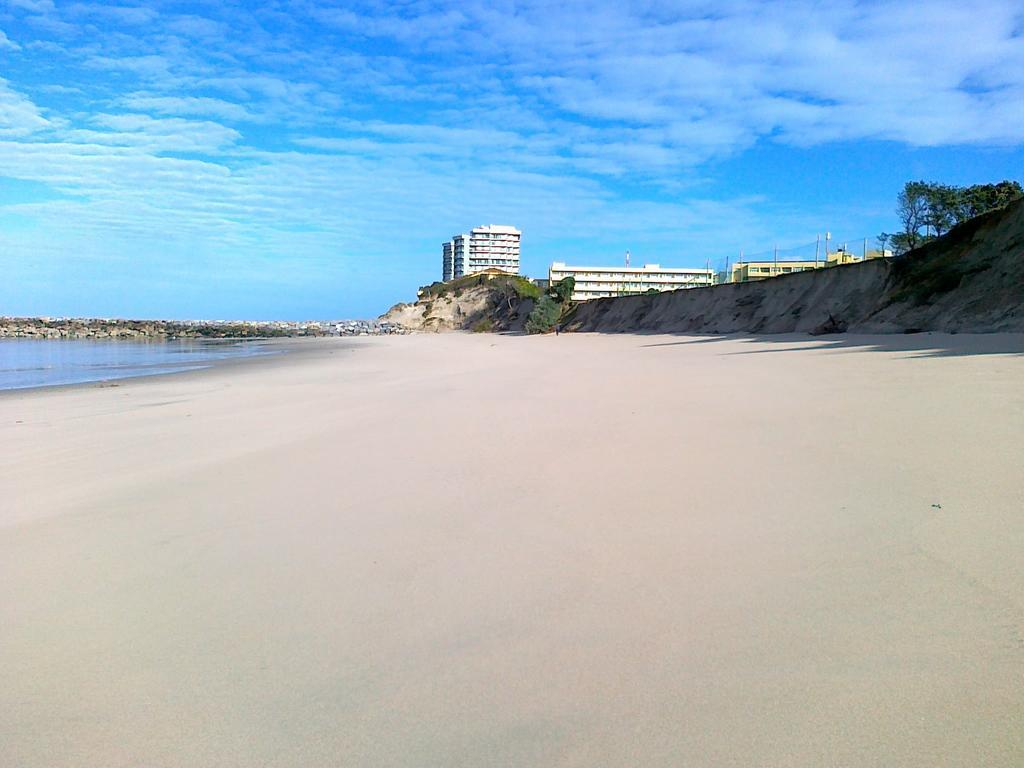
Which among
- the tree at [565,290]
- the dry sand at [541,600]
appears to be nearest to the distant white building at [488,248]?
the tree at [565,290]

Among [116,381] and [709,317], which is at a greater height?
[709,317]

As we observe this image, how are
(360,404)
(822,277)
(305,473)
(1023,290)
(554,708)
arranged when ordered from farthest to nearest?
(822,277)
(1023,290)
(360,404)
(305,473)
(554,708)

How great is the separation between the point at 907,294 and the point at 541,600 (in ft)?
53.5

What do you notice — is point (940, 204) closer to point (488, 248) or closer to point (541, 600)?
point (541, 600)

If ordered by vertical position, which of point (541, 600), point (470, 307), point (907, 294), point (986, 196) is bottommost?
point (541, 600)

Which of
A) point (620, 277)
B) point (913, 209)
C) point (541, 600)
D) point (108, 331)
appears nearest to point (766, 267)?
point (913, 209)

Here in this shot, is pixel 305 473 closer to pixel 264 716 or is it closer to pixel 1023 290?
pixel 264 716

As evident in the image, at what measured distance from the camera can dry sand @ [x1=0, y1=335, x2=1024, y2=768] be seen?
5.09 feet

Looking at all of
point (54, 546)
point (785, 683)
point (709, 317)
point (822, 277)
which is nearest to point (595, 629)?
point (785, 683)

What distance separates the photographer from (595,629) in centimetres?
199

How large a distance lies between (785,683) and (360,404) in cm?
635

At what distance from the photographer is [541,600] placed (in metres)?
2.20

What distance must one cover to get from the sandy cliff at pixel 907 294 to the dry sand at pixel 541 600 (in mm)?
9535

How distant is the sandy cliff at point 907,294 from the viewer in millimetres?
12328
